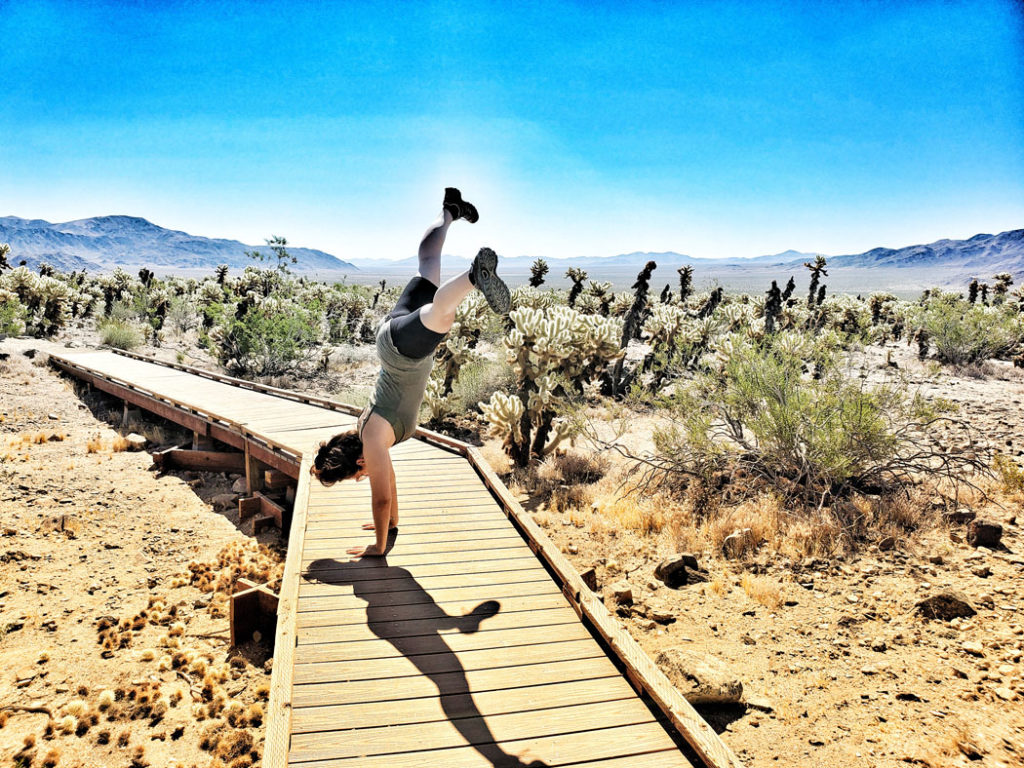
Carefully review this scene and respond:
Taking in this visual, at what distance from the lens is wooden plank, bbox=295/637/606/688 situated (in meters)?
3.06

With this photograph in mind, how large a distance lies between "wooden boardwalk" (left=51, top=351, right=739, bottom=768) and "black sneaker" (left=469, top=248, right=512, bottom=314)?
79.2 inches

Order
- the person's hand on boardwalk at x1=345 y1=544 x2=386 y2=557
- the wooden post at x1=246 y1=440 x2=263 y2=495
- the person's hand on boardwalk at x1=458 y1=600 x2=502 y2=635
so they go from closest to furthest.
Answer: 1. the person's hand on boardwalk at x1=458 y1=600 x2=502 y2=635
2. the person's hand on boardwalk at x1=345 y1=544 x2=386 y2=557
3. the wooden post at x1=246 y1=440 x2=263 y2=495

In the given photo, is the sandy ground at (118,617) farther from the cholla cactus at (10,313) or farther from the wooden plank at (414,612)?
the cholla cactus at (10,313)

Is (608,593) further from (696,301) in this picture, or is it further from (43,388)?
(696,301)

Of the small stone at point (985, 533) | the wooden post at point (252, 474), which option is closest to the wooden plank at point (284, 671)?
the wooden post at point (252, 474)

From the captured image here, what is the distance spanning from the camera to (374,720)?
276cm

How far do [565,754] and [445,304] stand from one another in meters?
2.22

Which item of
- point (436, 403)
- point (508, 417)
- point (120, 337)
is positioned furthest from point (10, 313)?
point (508, 417)

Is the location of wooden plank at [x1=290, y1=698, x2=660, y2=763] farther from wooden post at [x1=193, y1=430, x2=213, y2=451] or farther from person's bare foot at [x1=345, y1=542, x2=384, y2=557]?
wooden post at [x1=193, y1=430, x2=213, y2=451]

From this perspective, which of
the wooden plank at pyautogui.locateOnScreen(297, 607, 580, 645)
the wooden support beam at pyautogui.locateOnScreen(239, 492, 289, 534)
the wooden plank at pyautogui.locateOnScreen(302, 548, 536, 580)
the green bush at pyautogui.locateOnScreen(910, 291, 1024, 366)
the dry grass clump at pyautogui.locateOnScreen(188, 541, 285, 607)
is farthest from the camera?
the green bush at pyautogui.locateOnScreen(910, 291, 1024, 366)

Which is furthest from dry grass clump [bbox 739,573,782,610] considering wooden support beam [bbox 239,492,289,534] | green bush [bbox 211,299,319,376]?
green bush [bbox 211,299,319,376]

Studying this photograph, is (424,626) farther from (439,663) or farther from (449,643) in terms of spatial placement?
(439,663)

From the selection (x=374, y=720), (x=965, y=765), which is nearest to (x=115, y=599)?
(x=374, y=720)

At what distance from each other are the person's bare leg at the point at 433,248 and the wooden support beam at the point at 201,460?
7108mm
